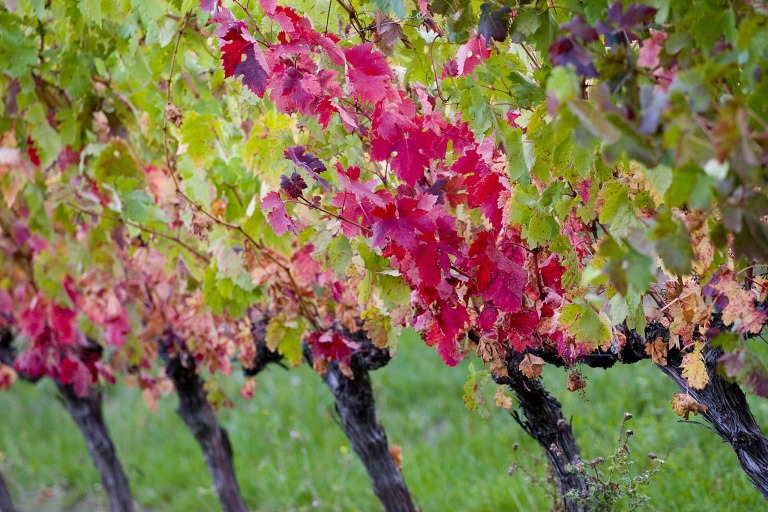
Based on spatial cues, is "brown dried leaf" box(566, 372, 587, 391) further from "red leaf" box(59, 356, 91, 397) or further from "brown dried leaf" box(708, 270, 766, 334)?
"red leaf" box(59, 356, 91, 397)

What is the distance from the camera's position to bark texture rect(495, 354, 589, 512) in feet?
8.20

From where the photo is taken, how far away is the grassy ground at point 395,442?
384 centimetres

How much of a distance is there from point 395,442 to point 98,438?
6.62 ft

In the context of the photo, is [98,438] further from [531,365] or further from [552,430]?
[531,365]

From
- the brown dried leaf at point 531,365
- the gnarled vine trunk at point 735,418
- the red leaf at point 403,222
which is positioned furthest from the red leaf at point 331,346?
the gnarled vine trunk at point 735,418

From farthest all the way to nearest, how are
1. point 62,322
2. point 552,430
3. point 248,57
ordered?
point 62,322 < point 552,430 < point 248,57

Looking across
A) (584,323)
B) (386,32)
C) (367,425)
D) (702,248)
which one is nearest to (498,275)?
(584,323)

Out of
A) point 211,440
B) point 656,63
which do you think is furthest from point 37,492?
point 656,63

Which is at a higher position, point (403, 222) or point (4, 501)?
point (4, 501)

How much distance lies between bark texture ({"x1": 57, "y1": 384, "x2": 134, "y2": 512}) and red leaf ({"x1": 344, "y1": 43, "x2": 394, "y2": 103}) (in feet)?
12.2

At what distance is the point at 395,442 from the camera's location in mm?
5758

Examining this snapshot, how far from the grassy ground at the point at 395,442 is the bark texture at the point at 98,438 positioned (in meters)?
0.53

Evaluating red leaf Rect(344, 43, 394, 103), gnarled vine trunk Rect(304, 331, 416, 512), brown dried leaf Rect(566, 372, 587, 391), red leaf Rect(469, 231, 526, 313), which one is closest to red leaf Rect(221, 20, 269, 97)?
red leaf Rect(344, 43, 394, 103)

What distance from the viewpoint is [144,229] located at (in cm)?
308
